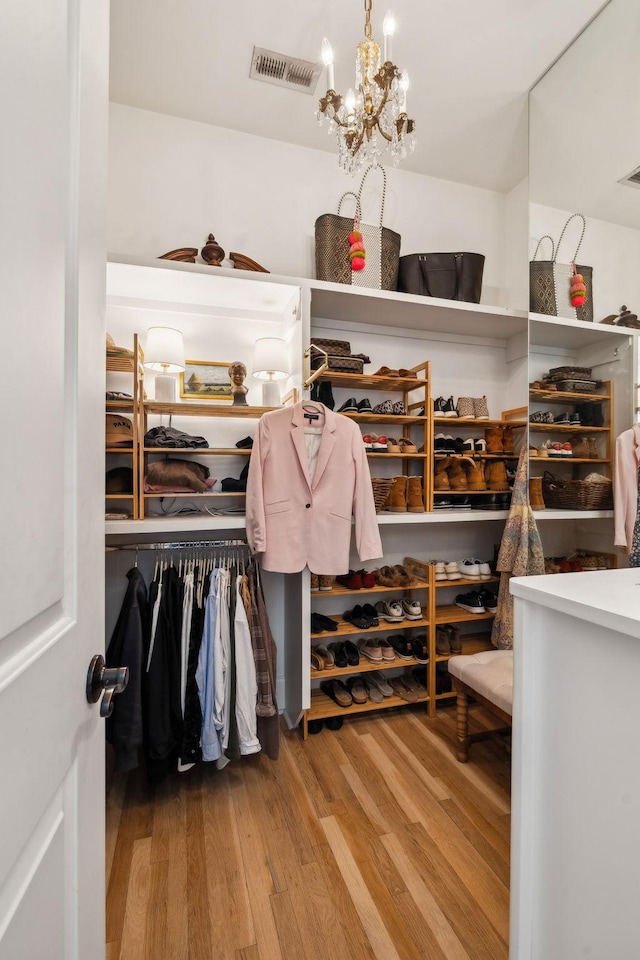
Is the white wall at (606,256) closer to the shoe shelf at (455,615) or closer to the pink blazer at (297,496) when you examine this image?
the pink blazer at (297,496)

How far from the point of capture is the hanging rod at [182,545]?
6.13 feet

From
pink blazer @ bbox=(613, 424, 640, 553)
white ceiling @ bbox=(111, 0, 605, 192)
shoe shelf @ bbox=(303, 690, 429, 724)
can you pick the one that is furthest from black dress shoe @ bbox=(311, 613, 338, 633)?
white ceiling @ bbox=(111, 0, 605, 192)

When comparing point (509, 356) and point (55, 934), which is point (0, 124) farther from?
point (509, 356)

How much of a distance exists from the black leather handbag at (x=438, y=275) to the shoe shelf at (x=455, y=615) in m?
1.67

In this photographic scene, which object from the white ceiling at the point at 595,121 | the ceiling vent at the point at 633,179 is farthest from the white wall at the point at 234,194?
the ceiling vent at the point at 633,179

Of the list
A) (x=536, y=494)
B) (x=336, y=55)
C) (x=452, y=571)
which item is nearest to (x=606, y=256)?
(x=536, y=494)

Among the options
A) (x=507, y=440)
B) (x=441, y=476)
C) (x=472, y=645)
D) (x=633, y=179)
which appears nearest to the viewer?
(x=633, y=179)

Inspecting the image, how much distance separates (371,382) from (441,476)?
2.22 ft

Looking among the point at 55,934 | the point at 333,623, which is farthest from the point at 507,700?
the point at 55,934

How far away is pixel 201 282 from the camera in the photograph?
2.04 meters

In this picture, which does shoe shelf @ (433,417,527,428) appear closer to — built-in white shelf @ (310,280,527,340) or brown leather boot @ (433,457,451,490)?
brown leather boot @ (433,457,451,490)

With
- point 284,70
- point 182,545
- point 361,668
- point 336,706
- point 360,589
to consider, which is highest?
point 284,70

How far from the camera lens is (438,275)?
2381 mm

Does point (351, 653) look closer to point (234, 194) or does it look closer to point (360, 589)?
point (360, 589)
